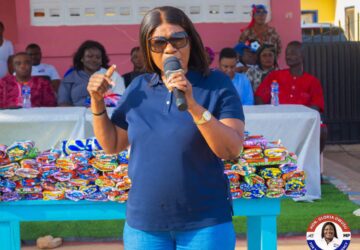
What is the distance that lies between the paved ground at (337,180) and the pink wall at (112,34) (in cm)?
163

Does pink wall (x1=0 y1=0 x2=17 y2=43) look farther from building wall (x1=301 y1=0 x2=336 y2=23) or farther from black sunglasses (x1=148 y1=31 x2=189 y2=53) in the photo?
building wall (x1=301 y1=0 x2=336 y2=23)

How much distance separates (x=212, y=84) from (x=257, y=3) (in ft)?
25.1

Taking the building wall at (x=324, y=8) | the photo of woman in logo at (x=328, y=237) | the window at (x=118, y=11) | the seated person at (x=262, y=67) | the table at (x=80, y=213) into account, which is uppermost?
the building wall at (x=324, y=8)

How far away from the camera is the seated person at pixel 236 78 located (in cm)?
717

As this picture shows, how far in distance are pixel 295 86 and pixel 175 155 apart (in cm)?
523

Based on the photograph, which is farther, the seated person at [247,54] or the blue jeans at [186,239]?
the seated person at [247,54]

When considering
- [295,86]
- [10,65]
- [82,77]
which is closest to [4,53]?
[10,65]

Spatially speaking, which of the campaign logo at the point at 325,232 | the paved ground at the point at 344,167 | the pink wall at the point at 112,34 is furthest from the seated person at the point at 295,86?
the campaign logo at the point at 325,232

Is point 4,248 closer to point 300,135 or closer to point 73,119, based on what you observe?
point 73,119

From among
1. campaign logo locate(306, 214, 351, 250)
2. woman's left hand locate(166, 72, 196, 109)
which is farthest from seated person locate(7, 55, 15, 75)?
woman's left hand locate(166, 72, 196, 109)

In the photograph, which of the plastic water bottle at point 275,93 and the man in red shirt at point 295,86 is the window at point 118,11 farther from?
the plastic water bottle at point 275,93

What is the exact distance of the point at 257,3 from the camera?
9.90m

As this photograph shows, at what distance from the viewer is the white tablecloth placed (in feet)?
20.4

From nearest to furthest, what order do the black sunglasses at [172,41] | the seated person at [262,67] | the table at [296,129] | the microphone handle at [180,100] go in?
the microphone handle at [180,100], the black sunglasses at [172,41], the table at [296,129], the seated person at [262,67]
